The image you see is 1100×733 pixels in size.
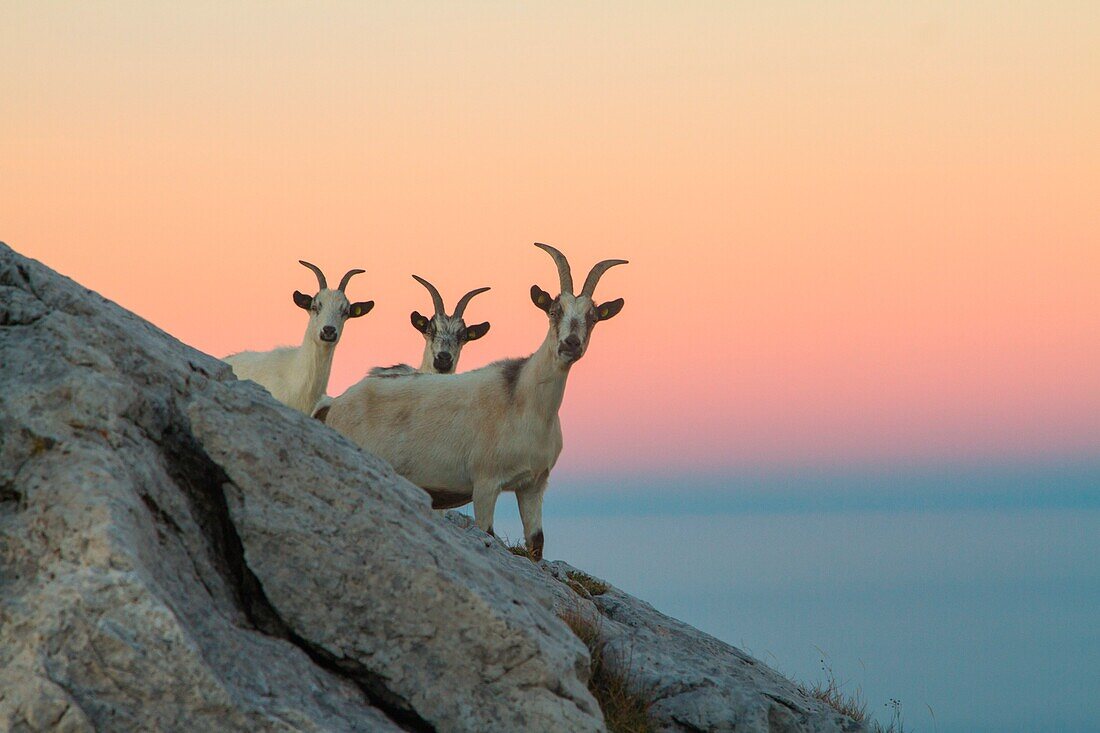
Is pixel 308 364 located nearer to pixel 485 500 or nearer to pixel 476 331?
pixel 476 331

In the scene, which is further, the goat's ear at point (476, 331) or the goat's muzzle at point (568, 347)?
the goat's ear at point (476, 331)

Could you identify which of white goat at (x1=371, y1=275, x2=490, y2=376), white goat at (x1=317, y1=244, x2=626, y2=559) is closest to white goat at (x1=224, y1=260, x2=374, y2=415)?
white goat at (x1=371, y1=275, x2=490, y2=376)

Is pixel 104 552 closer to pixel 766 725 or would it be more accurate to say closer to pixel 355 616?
pixel 355 616

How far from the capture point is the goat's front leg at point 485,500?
39.9 feet

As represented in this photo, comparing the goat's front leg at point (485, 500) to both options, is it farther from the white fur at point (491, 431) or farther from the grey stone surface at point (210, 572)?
the grey stone surface at point (210, 572)

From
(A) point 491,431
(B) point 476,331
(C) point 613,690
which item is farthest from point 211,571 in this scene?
(B) point 476,331

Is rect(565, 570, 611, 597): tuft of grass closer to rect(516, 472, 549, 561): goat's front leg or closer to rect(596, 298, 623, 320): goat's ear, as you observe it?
rect(516, 472, 549, 561): goat's front leg

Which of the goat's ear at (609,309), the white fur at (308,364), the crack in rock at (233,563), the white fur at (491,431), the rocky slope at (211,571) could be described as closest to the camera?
the rocky slope at (211,571)

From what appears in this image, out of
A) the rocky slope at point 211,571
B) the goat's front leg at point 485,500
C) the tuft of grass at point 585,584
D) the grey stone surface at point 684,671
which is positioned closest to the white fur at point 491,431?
the goat's front leg at point 485,500

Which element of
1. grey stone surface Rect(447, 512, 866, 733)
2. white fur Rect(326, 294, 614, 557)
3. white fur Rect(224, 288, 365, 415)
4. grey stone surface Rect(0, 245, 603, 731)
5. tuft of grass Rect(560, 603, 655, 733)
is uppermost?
white fur Rect(224, 288, 365, 415)

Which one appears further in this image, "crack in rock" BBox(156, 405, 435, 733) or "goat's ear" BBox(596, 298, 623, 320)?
"goat's ear" BBox(596, 298, 623, 320)

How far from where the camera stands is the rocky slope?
443 cm

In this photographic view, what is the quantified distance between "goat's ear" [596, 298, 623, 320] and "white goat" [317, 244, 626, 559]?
0.04 ft

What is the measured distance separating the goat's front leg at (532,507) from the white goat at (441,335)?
16.4ft
